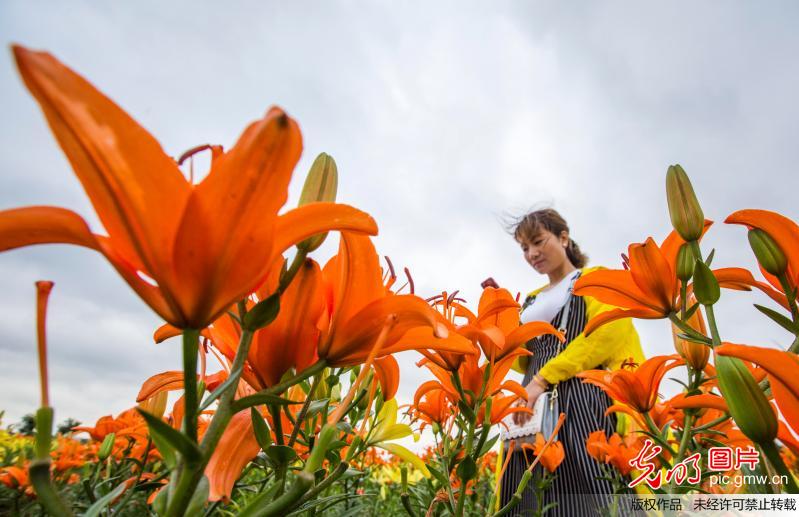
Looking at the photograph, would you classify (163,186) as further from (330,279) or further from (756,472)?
(756,472)

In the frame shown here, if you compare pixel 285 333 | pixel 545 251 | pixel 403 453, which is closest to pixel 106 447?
pixel 403 453

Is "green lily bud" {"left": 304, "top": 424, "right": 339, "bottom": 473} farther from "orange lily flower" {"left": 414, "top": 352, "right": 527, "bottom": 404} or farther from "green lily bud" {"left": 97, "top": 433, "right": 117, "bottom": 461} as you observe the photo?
"green lily bud" {"left": 97, "top": 433, "right": 117, "bottom": 461}

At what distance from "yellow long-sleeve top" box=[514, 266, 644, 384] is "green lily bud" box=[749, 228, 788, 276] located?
1.56m

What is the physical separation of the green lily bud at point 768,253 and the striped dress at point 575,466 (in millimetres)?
1668

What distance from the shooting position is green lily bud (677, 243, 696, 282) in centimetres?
68

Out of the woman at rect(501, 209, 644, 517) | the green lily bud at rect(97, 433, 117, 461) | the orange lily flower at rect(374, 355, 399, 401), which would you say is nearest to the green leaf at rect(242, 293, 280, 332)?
the orange lily flower at rect(374, 355, 399, 401)

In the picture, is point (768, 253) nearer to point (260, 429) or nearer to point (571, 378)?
point (260, 429)

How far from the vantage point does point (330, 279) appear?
48 centimetres

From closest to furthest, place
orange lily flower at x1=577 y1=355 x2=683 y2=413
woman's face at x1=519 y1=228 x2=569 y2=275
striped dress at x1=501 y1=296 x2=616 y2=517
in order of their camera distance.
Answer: orange lily flower at x1=577 y1=355 x2=683 y2=413
striped dress at x1=501 y1=296 x2=616 y2=517
woman's face at x1=519 y1=228 x2=569 y2=275

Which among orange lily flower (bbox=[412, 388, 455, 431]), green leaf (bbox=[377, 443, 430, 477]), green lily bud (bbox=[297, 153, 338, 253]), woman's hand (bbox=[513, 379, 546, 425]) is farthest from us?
woman's hand (bbox=[513, 379, 546, 425])

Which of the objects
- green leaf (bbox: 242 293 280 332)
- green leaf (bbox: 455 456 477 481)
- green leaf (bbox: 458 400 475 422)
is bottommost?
green leaf (bbox: 455 456 477 481)

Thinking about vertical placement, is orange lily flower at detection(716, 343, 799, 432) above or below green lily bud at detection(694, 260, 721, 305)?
below

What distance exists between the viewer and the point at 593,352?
2238 mm

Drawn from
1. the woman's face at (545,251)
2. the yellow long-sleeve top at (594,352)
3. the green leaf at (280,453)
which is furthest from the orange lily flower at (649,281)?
the woman's face at (545,251)
